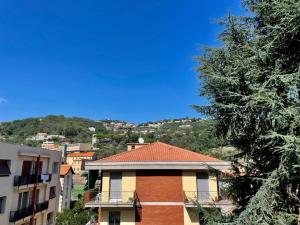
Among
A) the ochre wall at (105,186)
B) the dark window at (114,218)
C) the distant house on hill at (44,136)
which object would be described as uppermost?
the distant house on hill at (44,136)

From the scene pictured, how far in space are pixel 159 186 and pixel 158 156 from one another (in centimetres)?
223

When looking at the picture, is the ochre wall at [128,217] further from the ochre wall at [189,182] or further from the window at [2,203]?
the window at [2,203]

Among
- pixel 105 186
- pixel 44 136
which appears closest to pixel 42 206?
pixel 105 186

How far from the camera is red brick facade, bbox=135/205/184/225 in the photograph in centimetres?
1752

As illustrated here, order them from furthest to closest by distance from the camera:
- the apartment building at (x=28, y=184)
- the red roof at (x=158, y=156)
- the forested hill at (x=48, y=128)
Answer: the forested hill at (x=48, y=128) < the apartment building at (x=28, y=184) < the red roof at (x=158, y=156)

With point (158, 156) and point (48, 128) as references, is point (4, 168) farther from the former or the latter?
point (48, 128)

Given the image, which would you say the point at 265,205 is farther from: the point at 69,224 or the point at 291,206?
the point at 69,224

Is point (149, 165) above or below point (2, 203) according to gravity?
above

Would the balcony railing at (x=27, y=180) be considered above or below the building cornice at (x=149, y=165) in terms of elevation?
below

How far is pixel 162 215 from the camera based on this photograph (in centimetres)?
1775

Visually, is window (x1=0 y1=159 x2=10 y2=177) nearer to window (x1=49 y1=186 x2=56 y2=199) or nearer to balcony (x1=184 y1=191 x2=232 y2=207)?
window (x1=49 y1=186 x2=56 y2=199)

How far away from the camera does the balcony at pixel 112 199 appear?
16.9 m

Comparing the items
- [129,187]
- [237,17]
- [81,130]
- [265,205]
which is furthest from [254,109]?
[81,130]

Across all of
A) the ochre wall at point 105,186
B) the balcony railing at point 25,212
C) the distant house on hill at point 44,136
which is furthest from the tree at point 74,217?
the distant house on hill at point 44,136
